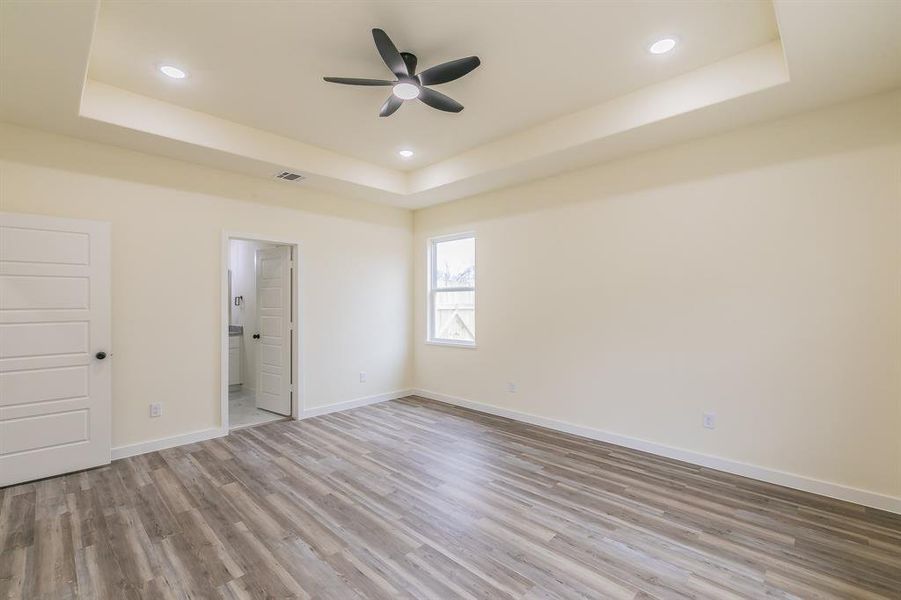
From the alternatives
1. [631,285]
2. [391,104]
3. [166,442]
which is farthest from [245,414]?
[631,285]

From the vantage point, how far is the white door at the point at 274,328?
16.7 feet

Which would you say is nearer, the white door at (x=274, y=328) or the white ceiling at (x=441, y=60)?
the white ceiling at (x=441, y=60)

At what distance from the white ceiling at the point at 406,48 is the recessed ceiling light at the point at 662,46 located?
6 centimetres

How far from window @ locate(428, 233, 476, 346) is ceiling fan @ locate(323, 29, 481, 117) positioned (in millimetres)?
2588

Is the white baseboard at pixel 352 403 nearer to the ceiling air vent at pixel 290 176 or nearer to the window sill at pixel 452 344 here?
the window sill at pixel 452 344

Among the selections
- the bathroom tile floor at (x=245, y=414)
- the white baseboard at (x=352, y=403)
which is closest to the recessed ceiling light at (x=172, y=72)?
the bathroom tile floor at (x=245, y=414)

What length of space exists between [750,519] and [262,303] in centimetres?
554

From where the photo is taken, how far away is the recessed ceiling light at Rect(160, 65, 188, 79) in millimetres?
2980

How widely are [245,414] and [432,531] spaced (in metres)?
3.64

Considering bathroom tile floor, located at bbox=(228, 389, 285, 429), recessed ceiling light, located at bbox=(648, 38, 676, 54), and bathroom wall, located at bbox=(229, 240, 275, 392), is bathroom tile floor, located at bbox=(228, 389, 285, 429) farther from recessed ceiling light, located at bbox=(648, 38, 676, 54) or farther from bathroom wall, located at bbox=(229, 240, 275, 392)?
recessed ceiling light, located at bbox=(648, 38, 676, 54)

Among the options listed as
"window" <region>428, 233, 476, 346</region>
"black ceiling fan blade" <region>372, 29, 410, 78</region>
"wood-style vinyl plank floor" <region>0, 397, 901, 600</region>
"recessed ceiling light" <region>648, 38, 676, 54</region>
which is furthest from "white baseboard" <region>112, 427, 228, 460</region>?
"recessed ceiling light" <region>648, 38, 676, 54</region>

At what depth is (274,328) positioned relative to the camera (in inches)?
210

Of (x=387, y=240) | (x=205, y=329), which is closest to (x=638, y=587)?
(x=205, y=329)

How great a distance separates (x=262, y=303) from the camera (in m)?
5.52
